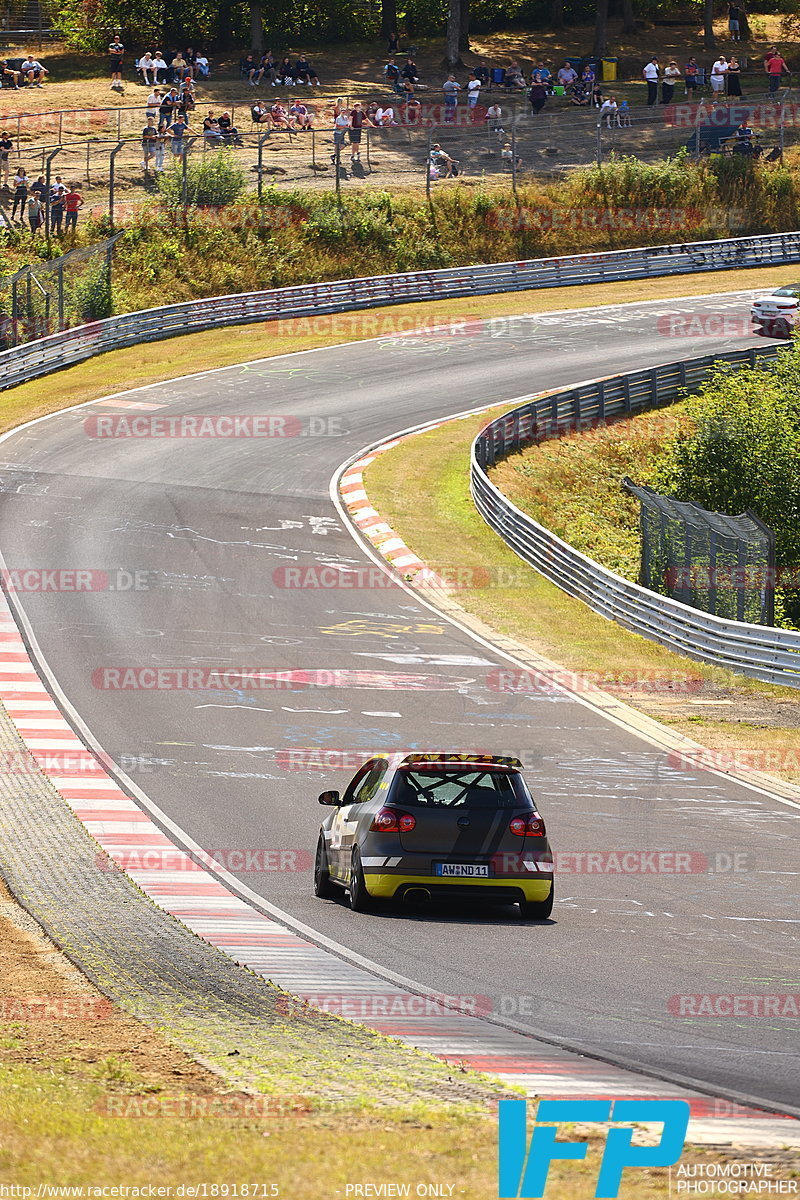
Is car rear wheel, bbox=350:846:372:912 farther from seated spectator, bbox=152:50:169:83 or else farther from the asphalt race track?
seated spectator, bbox=152:50:169:83

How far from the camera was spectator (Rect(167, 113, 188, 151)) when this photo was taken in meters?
55.8

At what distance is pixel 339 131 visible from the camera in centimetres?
6138

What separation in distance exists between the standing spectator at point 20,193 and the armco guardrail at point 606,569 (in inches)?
804

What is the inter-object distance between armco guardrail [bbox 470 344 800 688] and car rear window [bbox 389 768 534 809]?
11.6 meters

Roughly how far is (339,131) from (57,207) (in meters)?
14.2

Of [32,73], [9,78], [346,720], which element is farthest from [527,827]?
[32,73]

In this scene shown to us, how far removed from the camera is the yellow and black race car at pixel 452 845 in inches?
474

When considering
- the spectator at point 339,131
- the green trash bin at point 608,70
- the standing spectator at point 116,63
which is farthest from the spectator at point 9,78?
the green trash bin at point 608,70

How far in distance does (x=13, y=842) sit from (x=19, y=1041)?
598 cm

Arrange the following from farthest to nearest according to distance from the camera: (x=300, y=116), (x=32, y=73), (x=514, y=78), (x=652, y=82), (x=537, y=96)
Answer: (x=32, y=73) → (x=514, y=78) → (x=652, y=82) → (x=537, y=96) → (x=300, y=116)

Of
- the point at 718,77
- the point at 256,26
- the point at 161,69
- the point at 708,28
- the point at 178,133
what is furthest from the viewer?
the point at 708,28

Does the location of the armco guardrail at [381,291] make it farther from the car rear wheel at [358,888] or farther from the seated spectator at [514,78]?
the car rear wheel at [358,888]

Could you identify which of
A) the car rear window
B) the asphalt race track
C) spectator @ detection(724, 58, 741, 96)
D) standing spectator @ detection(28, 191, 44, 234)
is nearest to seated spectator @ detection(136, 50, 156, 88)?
standing spectator @ detection(28, 191, 44, 234)

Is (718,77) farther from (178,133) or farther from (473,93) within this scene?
(178,133)
